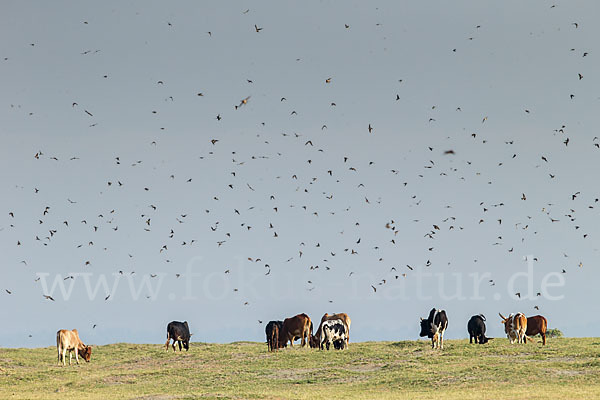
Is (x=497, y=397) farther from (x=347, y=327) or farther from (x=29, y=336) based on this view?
(x=29, y=336)

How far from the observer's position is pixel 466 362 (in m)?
39.7

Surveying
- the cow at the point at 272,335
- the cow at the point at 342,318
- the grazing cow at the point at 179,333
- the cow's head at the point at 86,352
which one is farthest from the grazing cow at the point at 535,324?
the cow's head at the point at 86,352

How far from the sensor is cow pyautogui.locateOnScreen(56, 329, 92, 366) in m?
47.3

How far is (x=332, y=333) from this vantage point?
161 feet

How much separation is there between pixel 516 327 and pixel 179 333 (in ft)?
71.9

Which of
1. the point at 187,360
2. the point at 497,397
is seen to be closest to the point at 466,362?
the point at 497,397

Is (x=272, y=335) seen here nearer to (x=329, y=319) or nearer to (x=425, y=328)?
(x=329, y=319)

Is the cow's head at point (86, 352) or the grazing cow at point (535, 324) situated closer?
the cow's head at point (86, 352)

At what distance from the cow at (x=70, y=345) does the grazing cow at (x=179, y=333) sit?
602 centimetres

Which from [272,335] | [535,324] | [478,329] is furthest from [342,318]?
[535,324]

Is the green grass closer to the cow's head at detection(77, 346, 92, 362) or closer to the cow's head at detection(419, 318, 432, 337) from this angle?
the cow's head at detection(77, 346, 92, 362)

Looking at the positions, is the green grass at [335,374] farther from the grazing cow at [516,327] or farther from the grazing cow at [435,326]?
the grazing cow at [516,327]

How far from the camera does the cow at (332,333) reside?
161 ft

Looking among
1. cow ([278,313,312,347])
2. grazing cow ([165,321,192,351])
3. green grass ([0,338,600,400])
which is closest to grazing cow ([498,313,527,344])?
green grass ([0,338,600,400])
